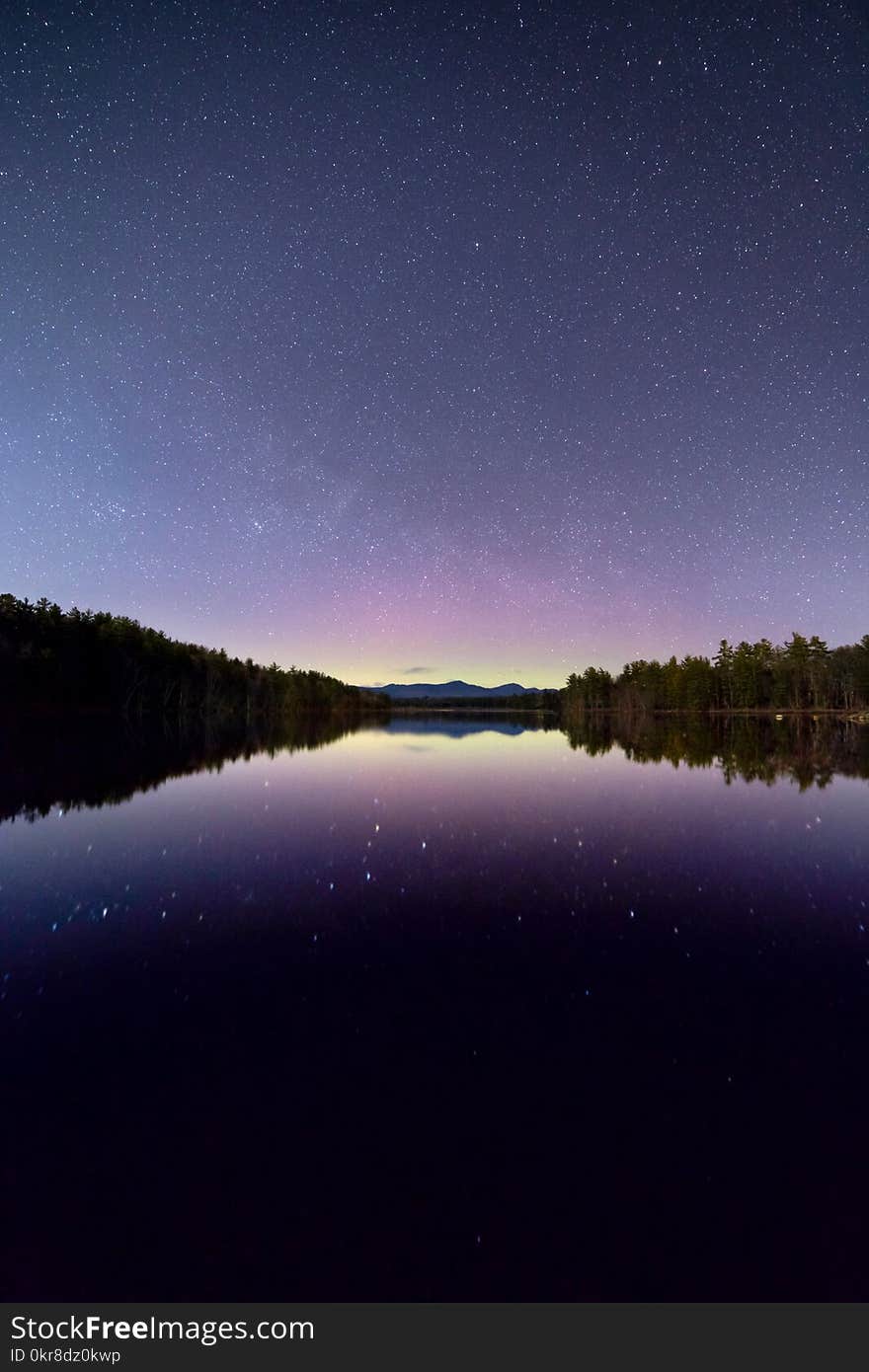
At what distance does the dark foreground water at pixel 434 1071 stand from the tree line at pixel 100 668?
89.3 m

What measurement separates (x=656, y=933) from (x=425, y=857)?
6002mm

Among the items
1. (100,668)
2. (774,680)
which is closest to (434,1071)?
(100,668)

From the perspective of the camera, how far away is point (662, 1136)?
15.7 ft

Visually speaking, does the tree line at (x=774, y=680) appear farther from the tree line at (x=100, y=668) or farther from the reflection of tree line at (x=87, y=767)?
the reflection of tree line at (x=87, y=767)

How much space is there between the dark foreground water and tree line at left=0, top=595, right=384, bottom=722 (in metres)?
89.3

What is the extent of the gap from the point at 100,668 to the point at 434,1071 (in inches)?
4543

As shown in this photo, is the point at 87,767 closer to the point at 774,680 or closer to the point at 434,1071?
the point at 434,1071

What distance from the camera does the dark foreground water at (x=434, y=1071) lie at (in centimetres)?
377

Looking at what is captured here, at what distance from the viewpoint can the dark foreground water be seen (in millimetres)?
3768

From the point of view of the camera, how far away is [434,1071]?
5.78m

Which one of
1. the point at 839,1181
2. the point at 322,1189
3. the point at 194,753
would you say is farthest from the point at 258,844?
the point at 194,753

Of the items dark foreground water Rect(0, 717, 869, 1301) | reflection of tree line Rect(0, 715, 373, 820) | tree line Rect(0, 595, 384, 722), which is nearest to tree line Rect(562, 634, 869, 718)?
tree line Rect(0, 595, 384, 722)

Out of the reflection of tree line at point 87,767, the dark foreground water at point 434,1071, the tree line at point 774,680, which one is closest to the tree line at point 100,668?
the reflection of tree line at point 87,767
